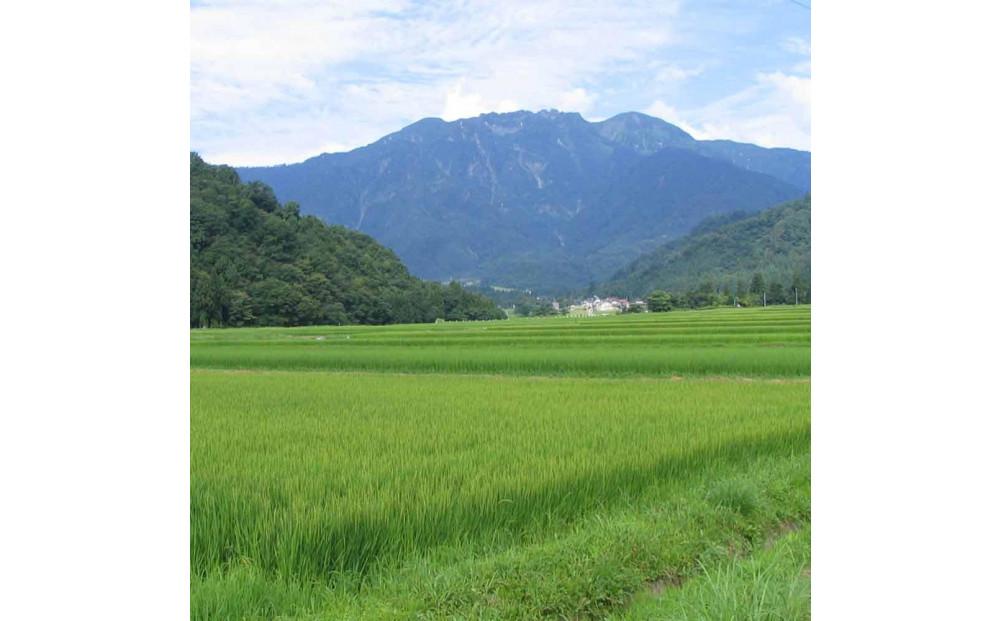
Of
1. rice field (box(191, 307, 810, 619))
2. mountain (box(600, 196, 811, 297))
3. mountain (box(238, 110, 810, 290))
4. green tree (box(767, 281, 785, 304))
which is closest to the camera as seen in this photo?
rice field (box(191, 307, 810, 619))

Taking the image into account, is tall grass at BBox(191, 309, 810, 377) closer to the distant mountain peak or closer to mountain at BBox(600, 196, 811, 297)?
mountain at BBox(600, 196, 811, 297)

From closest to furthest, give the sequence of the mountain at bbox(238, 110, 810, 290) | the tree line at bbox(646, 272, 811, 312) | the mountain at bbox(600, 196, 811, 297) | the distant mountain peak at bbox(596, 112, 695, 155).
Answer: the tree line at bbox(646, 272, 811, 312)
the mountain at bbox(600, 196, 811, 297)
the mountain at bbox(238, 110, 810, 290)
the distant mountain peak at bbox(596, 112, 695, 155)

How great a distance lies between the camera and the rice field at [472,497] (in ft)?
8.91

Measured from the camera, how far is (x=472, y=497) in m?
3.32

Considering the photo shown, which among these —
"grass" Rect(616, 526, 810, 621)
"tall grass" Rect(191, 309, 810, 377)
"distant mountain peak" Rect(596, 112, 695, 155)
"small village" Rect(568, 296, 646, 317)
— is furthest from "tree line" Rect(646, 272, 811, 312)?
"distant mountain peak" Rect(596, 112, 695, 155)

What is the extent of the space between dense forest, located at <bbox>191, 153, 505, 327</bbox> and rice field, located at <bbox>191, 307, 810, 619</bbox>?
27.6 ft

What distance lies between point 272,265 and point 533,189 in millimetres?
56101

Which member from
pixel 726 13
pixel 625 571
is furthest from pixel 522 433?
pixel 726 13

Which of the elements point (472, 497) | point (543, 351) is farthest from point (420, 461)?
point (543, 351)

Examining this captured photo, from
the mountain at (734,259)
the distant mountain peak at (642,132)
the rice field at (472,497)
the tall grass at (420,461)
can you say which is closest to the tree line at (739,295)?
the mountain at (734,259)

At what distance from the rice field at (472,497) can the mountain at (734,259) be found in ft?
75.9

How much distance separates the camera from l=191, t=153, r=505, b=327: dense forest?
1469 centimetres
